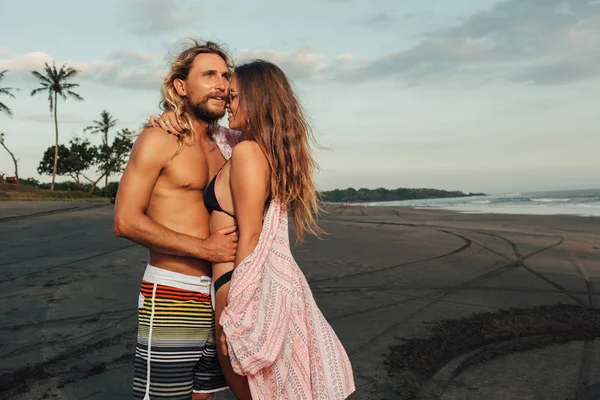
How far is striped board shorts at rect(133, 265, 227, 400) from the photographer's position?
2.37 meters

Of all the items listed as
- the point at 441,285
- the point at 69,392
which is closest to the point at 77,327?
the point at 69,392

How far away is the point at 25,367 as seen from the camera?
421 cm

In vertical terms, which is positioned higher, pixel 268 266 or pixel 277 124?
pixel 277 124

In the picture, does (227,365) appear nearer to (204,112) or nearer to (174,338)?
(174,338)

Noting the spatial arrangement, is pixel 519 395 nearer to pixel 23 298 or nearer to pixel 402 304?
pixel 402 304

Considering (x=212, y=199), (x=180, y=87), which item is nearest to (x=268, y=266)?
(x=212, y=199)

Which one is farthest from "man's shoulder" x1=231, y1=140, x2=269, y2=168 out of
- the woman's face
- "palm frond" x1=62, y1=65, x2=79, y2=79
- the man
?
"palm frond" x1=62, y1=65, x2=79, y2=79

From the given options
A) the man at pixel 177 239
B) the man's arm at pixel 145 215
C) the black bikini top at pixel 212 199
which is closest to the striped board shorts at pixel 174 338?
the man at pixel 177 239

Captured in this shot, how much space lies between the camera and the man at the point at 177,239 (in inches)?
93.4

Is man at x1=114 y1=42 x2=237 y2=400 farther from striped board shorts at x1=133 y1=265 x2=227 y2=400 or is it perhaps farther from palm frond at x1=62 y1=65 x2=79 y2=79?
palm frond at x1=62 y1=65 x2=79 y2=79

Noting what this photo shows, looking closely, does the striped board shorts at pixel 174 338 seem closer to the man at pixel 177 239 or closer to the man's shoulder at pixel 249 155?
the man at pixel 177 239

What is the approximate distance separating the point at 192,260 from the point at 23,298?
16.6ft

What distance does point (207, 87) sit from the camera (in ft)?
8.71

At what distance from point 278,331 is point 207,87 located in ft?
A: 4.45
